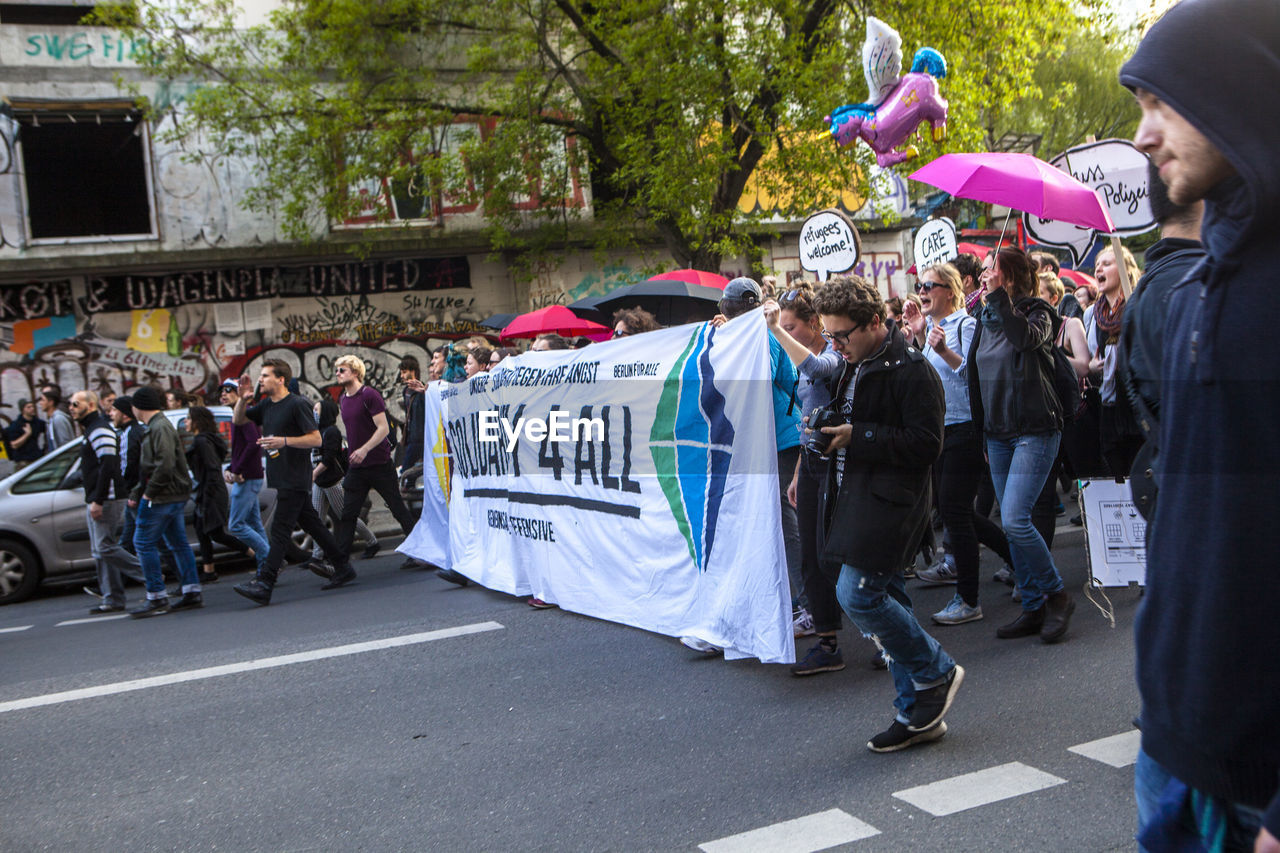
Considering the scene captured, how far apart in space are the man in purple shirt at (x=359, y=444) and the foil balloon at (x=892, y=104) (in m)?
4.97

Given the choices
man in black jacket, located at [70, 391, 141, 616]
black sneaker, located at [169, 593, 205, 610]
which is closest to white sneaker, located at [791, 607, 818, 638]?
black sneaker, located at [169, 593, 205, 610]

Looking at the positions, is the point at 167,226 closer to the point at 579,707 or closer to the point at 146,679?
the point at 146,679

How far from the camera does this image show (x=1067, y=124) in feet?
100

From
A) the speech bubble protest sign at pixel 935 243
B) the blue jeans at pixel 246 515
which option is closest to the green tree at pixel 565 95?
the speech bubble protest sign at pixel 935 243

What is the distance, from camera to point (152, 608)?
340 inches

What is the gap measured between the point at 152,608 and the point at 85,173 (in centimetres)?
1228

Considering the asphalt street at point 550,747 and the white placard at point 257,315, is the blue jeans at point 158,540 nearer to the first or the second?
the asphalt street at point 550,747

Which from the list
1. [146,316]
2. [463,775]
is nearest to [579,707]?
[463,775]

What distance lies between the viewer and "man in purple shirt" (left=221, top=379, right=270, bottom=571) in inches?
375

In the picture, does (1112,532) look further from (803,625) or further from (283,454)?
(283,454)

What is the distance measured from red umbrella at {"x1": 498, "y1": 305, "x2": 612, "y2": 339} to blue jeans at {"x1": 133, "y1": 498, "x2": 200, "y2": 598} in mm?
5900

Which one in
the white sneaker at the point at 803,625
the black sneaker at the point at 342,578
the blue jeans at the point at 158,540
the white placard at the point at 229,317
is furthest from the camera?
the white placard at the point at 229,317

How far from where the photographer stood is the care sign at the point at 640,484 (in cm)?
546

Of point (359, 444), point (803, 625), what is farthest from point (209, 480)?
point (803, 625)
